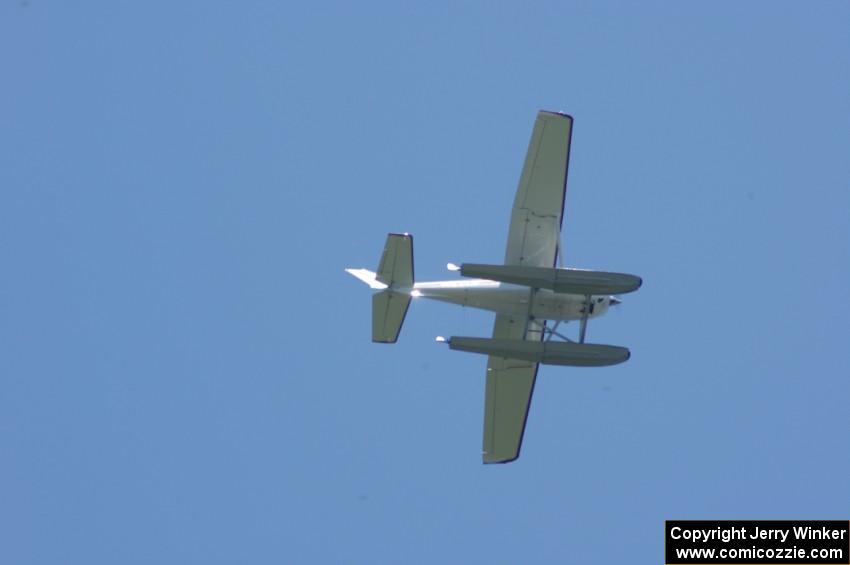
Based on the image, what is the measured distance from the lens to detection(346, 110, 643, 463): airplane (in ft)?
155

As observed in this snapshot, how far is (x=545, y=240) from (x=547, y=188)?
4.74 ft

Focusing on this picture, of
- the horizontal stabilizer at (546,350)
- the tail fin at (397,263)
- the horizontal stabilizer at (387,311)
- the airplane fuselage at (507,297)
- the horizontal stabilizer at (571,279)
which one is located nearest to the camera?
the horizontal stabilizer at (571,279)

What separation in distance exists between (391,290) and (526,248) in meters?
3.81

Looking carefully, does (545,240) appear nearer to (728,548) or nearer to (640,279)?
(640,279)

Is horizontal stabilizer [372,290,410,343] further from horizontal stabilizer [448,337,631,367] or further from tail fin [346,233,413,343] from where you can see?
horizontal stabilizer [448,337,631,367]

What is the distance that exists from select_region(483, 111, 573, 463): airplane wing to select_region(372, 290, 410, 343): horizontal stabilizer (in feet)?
10.1

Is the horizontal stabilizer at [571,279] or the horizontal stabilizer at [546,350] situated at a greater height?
the horizontal stabilizer at [571,279]

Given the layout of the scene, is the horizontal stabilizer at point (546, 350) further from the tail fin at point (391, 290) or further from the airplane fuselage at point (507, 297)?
the tail fin at point (391, 290)

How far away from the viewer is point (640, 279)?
156 ft

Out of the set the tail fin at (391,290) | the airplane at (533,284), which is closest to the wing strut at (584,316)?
the airplane at (533,284)

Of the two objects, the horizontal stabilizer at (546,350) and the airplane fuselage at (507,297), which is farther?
the airplane fuselage at (507,297)

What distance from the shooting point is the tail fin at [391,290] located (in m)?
47.6

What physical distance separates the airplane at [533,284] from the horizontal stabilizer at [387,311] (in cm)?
3

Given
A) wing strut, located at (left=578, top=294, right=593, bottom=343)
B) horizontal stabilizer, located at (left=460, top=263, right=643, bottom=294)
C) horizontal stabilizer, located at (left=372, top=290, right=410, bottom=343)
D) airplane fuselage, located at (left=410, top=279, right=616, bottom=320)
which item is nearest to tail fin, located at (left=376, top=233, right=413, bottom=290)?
horizontal stabilizer, located at (left=372, top=290, right=410, bottom=343)
